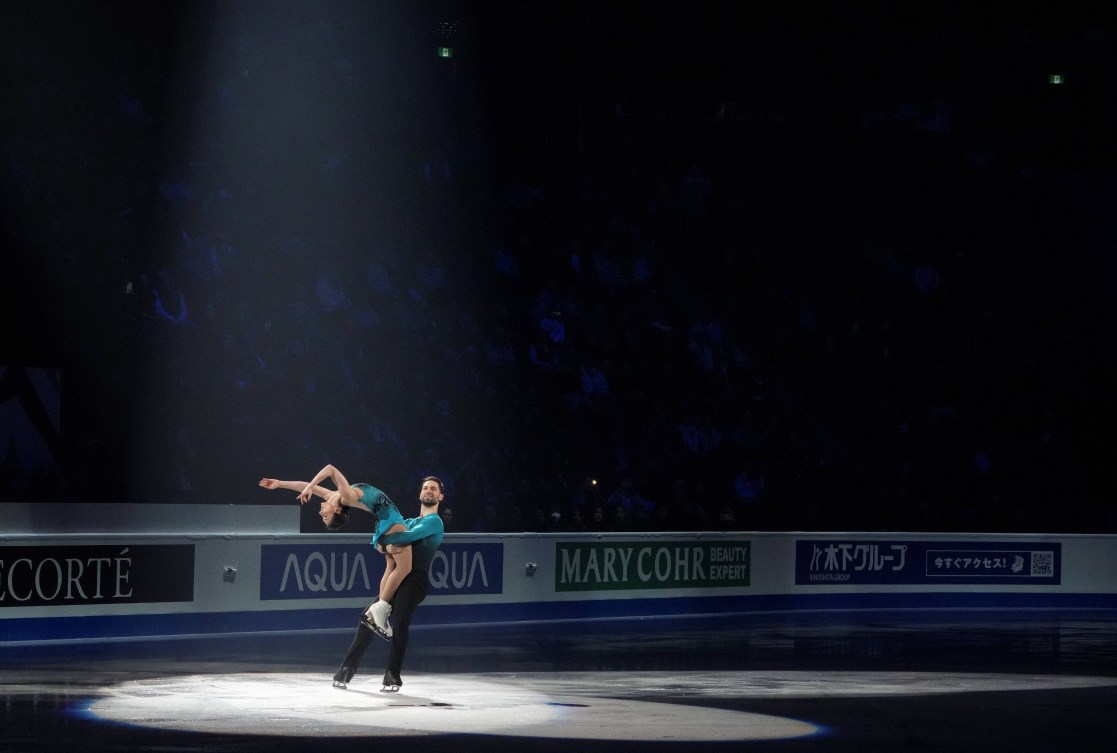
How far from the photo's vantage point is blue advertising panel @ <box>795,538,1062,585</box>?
26.9 meters

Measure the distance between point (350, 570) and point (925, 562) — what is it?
11554 mm

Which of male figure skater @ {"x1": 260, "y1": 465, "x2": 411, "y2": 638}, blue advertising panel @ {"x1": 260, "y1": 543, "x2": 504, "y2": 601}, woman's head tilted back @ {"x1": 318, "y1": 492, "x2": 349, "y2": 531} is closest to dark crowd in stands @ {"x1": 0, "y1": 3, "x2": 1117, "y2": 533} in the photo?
blue advertising panel @ {"x1": 260, "y1": 543, "x2": 504, "y2": 601}

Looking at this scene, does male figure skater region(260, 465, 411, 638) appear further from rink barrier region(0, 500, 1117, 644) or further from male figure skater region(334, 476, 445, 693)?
rink barrier region(0, 500, 1117, 644)

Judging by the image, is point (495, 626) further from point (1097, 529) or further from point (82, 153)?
point (1097, 529)

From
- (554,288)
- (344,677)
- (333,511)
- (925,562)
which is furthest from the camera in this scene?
(554,288)

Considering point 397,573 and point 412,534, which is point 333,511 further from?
point 397,573

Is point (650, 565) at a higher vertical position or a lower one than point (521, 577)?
higher

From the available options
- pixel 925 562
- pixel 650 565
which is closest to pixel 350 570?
pixel 650 565

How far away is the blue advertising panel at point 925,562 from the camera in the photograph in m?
26.9

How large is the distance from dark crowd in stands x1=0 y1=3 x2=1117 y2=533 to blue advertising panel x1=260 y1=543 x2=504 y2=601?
1.04 metres

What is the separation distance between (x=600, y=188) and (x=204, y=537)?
48.9 feet

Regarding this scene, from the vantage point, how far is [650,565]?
24703 millimetres

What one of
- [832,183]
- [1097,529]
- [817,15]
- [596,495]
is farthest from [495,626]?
[817,15]

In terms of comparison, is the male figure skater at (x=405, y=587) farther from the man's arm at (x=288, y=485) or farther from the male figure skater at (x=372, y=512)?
the man's arm at (x=288, y=485)
